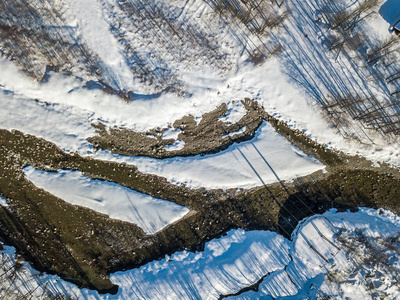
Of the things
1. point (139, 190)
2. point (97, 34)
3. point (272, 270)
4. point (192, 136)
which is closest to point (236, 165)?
point (192, 136)

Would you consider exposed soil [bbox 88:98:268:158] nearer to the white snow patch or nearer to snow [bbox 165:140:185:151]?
snow [bbox 165:140:185:151]

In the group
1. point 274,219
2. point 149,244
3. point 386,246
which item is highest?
point 149,244

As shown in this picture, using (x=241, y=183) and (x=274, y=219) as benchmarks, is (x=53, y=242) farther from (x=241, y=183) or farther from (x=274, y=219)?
(x=274, y=219)

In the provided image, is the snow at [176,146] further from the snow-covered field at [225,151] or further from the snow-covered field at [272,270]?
the snow-covered field at [272,270]

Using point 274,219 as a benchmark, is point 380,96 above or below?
above

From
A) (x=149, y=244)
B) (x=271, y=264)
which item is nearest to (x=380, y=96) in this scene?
(x=271, y=264)

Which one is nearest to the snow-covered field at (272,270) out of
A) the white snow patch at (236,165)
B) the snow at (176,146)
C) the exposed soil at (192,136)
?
the white snow patch at (236,165)

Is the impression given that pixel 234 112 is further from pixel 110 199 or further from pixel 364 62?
pixel 110 199
